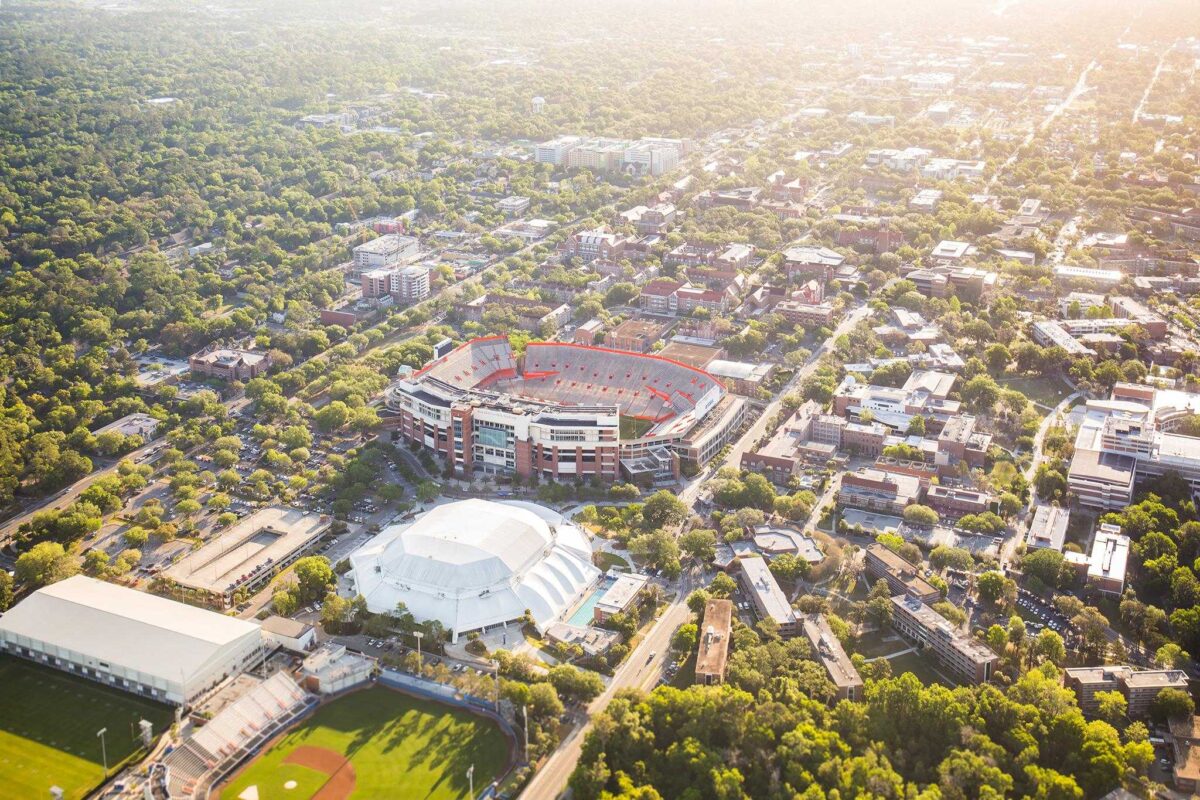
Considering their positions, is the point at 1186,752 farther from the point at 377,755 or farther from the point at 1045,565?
the point at 377,755

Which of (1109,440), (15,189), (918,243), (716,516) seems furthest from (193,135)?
(1109,440)

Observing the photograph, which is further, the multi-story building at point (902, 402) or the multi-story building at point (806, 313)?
the multi-story building at point (806, 313)

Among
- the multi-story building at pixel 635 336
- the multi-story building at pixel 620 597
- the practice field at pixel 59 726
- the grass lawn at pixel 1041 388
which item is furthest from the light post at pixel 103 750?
the grass lawn at pixel 1041 388

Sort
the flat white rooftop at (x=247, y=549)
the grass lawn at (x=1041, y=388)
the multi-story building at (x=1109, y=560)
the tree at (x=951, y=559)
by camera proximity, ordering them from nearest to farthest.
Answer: the multi-story building at (x=1109, y=560)
the flat white rooftop at (x=247, y=549)
the tree at (x=951, y=559)
the grass lawn at (x=1041, y=388)

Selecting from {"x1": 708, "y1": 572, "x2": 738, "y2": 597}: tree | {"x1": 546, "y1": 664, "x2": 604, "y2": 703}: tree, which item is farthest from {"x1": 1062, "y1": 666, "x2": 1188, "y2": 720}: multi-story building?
{"x1": 546, "y1": 664, "x2": 604, "y2": 703}: tree

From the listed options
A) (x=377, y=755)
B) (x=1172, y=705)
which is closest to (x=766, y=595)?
(x=1172, y=705)

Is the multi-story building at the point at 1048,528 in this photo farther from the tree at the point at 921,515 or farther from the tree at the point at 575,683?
the tree at the point at 575,683
